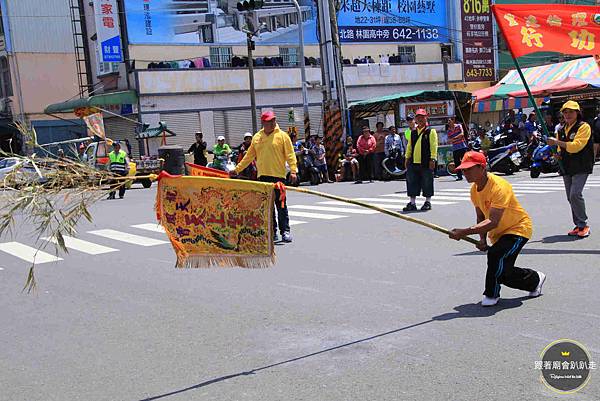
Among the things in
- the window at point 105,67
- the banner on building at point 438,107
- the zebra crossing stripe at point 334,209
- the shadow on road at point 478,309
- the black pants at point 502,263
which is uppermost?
the window at point 105,67

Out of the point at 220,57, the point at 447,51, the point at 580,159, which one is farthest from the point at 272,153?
the point at 447,51

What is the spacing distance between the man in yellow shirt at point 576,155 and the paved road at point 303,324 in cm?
38

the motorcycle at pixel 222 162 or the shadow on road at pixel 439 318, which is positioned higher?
the motorcycle at pixel 222 162

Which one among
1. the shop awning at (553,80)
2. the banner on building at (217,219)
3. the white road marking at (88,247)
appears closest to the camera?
the banner on building at (217,219)

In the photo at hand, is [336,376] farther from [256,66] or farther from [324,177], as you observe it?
[256,66]

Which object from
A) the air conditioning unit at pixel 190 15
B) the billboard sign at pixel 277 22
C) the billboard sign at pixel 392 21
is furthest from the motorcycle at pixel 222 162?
the billboard sign at pixel 392 21

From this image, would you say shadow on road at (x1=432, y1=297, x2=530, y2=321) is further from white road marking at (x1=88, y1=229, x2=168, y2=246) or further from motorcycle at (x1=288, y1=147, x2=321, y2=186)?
motorcycle at (x1=288, y1=147, x2=321, y2=186)

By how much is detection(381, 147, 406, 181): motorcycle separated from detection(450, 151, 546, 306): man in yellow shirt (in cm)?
1494

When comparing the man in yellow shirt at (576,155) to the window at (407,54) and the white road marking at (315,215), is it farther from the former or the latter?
the window at (407,54)

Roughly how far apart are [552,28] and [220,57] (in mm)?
30154

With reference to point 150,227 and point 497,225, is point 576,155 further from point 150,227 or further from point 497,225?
point 150,227

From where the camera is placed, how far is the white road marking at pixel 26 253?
32.4ft

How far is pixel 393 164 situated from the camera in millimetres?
21047

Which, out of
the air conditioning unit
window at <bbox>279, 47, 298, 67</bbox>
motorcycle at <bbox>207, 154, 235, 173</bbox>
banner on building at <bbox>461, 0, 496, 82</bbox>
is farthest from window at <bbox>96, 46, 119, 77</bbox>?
banner on building at <bbox>461, 0, 496, 82</bbox>
